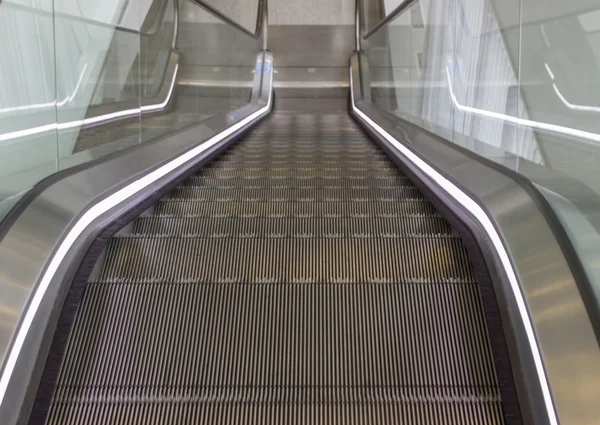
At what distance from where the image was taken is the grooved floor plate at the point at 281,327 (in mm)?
1763

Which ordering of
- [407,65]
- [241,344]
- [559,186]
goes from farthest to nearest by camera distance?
1. [407,65]
2. [241,344]
3. [559,186]

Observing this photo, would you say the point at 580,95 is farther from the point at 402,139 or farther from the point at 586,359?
the point at 402,139

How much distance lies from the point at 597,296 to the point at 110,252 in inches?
69.7

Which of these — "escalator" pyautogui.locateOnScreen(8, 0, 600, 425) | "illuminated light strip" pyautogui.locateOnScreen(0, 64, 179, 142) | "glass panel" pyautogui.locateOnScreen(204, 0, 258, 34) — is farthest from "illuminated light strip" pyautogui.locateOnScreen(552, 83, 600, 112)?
"glass panel" pyautogui.locateOnScreen(204, 0, 258, 34)

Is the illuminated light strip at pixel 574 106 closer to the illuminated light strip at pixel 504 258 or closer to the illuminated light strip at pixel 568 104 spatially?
the illuminated light strip at pixel 568 104

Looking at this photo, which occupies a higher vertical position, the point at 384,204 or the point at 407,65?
the point at 407,65

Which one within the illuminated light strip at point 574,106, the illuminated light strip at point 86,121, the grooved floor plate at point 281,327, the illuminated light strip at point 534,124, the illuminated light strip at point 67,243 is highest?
the illuminated light strip at point 574,106

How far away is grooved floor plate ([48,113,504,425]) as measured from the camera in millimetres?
1763

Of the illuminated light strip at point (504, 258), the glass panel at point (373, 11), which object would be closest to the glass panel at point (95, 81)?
the illuminated light strip at point (504, 258)

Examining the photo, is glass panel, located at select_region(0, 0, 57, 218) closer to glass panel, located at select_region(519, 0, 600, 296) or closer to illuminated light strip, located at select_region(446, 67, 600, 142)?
glass panel, located at select_region(519, 0, 600, 296)

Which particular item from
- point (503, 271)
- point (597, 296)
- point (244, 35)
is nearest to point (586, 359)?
point (597, 296)

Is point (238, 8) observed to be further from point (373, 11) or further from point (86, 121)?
point (86, 121)

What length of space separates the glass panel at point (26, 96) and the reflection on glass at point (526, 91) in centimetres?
159

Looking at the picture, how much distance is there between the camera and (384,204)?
10.6 feet
